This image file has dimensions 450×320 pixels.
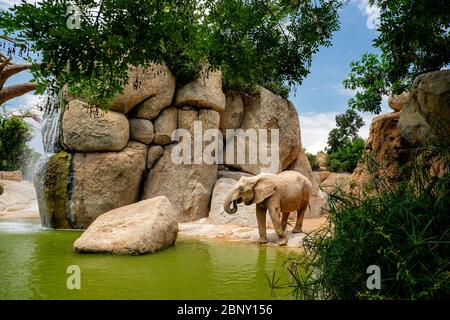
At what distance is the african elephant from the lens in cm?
927

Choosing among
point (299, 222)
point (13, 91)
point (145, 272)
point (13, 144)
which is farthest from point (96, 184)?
point (13, 144)

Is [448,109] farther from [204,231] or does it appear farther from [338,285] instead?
[204,231]

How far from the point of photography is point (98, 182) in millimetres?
12609

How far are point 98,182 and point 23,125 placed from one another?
23.1 metres

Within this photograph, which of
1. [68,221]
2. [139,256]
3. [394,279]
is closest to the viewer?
[394,279]

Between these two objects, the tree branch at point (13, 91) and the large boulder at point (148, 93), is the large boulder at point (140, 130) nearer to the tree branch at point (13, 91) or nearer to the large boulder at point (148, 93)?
the large boulder at point (148, 93)

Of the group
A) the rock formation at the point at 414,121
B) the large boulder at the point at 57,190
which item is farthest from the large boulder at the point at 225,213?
the large boulder at the point at 57,190

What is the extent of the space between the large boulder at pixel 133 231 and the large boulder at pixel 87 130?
429cm

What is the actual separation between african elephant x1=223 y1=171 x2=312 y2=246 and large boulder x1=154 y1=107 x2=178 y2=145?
572 cm

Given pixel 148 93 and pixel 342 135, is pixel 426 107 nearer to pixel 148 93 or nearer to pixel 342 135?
pixel 148 93

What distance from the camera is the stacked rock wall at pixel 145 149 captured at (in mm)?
12508

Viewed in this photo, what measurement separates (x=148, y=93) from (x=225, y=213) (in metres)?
5.19

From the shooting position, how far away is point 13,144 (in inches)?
1277
